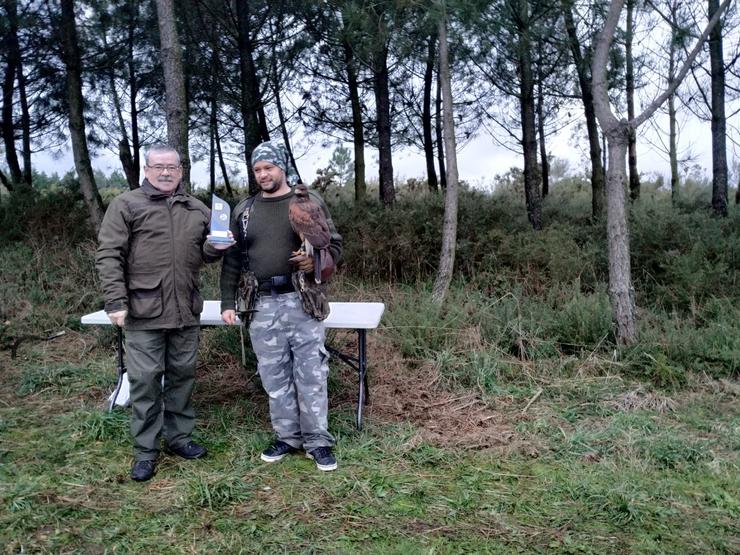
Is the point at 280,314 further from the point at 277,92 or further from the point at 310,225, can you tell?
the point at 277,92

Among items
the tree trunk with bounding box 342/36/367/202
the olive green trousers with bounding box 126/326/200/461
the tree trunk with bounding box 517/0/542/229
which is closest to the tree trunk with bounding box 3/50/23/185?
the tree trunk with bounding box 342/36/367/202

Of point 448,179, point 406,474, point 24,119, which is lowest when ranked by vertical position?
point 406,474

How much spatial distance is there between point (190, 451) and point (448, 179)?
13.5 ft

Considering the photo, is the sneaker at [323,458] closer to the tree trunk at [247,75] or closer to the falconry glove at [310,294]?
the falconry glove at [310,294]

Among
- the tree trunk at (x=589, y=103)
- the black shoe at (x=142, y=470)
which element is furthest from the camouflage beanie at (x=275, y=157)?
the tree trunk at (x=589, y=103)

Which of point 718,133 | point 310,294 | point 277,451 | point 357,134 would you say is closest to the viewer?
point 310,294

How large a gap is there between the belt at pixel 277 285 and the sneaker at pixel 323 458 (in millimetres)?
942

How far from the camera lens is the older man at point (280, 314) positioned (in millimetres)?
3596

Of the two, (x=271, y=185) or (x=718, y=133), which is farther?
(x=718, y=133)

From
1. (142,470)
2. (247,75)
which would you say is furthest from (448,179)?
(247,75)

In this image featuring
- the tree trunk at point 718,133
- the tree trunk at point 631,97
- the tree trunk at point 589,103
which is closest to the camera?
the tree trunk at point 589,103

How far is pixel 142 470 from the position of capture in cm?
354

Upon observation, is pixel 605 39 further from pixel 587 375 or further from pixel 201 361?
pixel 201 361

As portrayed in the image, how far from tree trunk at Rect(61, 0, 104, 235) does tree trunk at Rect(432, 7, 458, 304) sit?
529 cm
